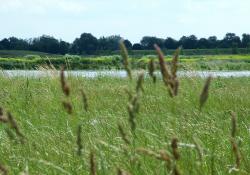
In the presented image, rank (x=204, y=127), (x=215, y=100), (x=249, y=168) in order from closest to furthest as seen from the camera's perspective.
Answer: (x=249, y=168)
(x=204, y=127)
(x=215, y=100)

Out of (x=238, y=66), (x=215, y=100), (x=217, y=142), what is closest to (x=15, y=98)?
(x=215, y=100)

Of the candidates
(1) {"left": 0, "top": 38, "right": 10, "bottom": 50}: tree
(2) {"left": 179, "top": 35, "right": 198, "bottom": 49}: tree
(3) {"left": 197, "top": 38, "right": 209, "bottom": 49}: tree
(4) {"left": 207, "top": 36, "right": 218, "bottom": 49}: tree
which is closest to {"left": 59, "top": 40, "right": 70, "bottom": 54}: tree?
(1) {"left": 0, "top": 38, "right": 10, "bottom": 50}: tree

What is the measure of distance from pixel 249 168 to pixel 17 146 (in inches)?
62.8

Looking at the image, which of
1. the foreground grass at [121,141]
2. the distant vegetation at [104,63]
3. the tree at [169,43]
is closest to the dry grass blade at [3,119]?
the foreground grass at [121,141]

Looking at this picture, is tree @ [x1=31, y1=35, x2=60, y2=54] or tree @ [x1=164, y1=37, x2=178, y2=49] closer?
tree @ [x1=164, y1=37, x2=178, y2=49]

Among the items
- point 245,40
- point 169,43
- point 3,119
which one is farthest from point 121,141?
point 245,40

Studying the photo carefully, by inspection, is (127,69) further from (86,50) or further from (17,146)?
(86,50)

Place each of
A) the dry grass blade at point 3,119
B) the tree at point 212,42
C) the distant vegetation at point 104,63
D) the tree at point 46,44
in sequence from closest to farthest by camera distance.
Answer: the dry grass blade at point 3,119
the distant vegetation at point 104,63
the tree at point 46,44
the tree at point 212,42

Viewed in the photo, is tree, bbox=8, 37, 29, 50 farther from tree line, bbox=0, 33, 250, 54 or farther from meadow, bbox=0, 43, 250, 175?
meadow, bbox=0, 43, 250, 175

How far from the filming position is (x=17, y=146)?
3.41m

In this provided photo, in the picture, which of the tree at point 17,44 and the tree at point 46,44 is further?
the tree at point 46,44

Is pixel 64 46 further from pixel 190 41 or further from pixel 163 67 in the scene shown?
pixel 163 67

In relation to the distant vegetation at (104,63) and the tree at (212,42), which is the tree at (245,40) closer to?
the tree at (212,42)

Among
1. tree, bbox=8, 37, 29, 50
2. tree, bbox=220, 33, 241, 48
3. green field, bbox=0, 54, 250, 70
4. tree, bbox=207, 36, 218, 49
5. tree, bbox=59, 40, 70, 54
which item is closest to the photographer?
green field, bbox=0, 54, 250, 70
